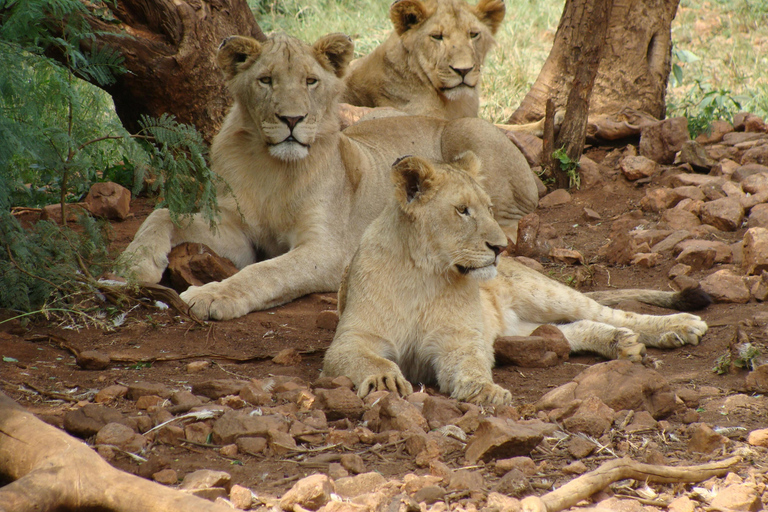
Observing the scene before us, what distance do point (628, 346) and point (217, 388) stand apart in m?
2.33

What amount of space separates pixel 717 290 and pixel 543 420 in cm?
244

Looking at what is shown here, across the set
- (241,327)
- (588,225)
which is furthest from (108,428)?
(588,225)

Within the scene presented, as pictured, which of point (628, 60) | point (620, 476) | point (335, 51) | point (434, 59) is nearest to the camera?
point (620, 476)

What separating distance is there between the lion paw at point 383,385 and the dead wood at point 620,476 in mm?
1170

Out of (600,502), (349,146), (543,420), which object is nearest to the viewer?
(600,502)

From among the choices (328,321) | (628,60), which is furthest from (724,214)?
(328,321)

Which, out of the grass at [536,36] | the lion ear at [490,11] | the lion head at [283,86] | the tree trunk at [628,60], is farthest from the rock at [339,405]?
the grass at [536,36]

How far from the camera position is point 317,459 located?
2.70m

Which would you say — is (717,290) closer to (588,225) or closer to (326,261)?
(588,225)

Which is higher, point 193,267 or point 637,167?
point 637,167

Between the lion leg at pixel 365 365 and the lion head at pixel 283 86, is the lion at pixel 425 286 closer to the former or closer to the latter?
the lion leg at pixel 365 365

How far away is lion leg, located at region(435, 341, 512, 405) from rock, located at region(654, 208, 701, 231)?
9.95ft

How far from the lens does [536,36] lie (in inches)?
530

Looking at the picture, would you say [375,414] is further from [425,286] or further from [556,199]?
[556,199]
